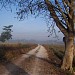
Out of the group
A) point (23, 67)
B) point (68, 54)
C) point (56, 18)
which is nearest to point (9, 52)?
point (23, 67)

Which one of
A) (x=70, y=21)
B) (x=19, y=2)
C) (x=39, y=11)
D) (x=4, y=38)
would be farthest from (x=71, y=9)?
(x=4, y=38)

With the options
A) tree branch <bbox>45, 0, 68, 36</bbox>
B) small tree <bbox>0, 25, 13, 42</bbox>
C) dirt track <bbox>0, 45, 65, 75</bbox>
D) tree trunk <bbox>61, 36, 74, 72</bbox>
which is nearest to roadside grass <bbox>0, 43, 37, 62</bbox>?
dirt track <bbox>0, 45, 65, 75</bbox>

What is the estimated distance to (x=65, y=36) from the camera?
2122cm

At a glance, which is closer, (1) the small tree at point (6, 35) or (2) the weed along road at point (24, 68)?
(2) the weed along road at point (24, 68)

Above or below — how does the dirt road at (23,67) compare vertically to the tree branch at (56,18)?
below

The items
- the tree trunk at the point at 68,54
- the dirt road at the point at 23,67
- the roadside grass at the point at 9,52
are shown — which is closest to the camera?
the dirt road at the point at 23,67

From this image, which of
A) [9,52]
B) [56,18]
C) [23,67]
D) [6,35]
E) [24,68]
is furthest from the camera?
[6,35]

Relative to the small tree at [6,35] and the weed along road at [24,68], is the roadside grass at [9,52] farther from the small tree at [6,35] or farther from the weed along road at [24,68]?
the small tree at [6,35]

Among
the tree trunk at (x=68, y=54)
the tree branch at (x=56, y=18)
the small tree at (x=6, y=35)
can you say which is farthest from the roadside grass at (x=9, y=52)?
the small tree at (x=6, y=35)

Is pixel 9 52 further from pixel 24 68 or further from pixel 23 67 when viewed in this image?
pixel 24 68

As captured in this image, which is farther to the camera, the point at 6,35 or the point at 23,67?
the point at 6,35

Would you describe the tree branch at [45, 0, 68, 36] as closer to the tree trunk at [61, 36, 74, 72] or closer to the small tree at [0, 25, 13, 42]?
the tree trunk at [61, 36, 74, 72]

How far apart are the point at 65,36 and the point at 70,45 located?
81cm

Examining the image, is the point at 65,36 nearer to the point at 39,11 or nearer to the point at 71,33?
the point at 71,33
